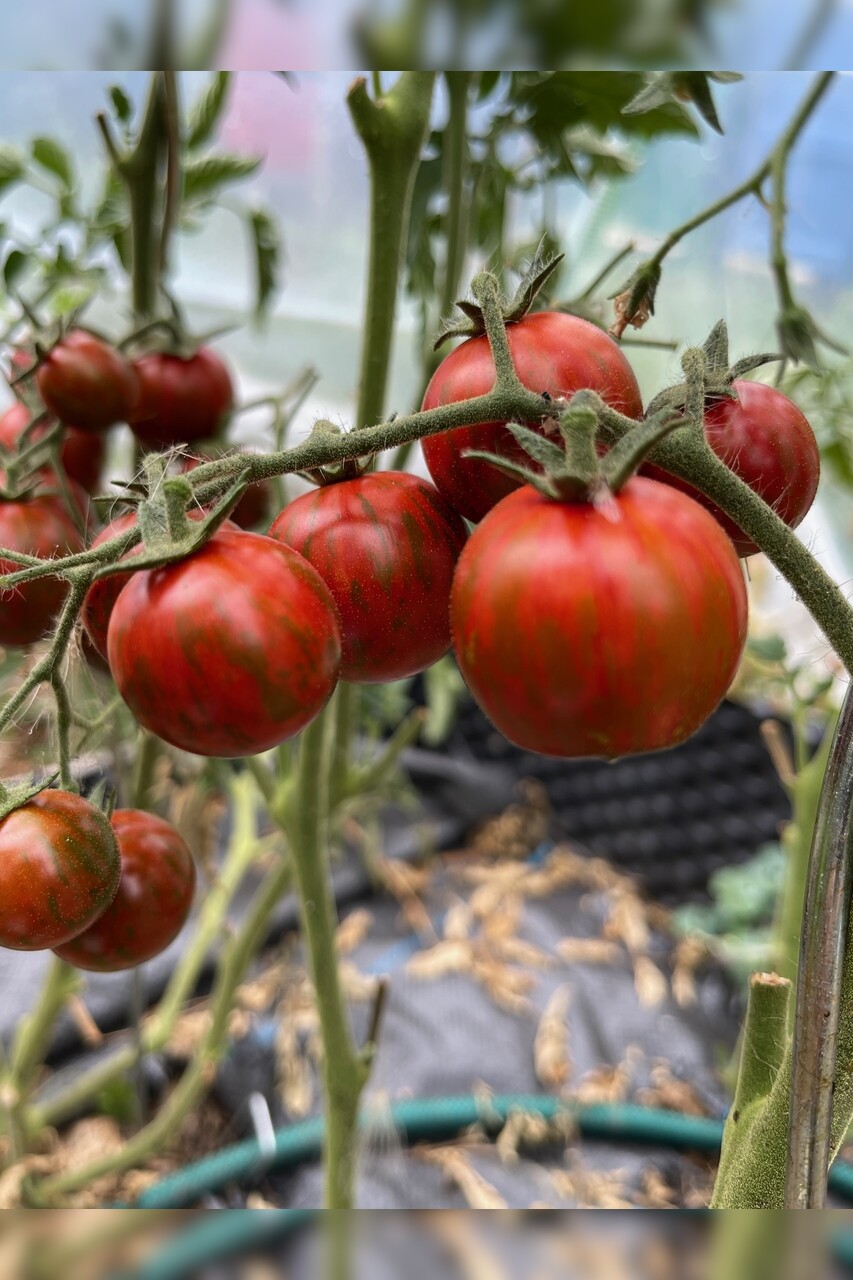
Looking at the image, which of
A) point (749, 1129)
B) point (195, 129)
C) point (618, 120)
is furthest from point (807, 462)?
point (195, 129)

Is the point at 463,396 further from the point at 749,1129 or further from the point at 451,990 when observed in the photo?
the point at 451,990

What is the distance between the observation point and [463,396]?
312mm

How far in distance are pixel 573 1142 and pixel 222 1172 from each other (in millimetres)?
373

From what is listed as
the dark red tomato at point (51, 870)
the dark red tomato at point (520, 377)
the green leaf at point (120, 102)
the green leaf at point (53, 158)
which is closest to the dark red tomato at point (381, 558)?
the dark red tomato at point (520, 377)

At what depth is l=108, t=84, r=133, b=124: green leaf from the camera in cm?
62

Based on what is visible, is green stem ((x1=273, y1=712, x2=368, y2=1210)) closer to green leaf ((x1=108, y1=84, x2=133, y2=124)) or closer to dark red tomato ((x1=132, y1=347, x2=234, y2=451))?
dark red tomato ((x1=132, y1=347, x2=234, y2=451))

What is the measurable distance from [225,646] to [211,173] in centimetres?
62

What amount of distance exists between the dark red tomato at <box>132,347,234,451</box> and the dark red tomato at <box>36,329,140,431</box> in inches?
1.8

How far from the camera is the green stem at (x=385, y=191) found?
42 centimetres

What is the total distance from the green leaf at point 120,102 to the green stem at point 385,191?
28 cm

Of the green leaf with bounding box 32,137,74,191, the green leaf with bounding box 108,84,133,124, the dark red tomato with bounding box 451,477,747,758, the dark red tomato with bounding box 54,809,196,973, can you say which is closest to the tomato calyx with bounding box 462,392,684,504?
the dark red tomato with bounding box 451,477,747,758

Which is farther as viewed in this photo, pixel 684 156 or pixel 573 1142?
pixel 684 156

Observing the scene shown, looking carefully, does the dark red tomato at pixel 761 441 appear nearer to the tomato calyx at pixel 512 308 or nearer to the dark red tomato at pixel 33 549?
the tomato calyx at pixel 512 308

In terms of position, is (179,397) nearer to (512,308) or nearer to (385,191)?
(385,191)
